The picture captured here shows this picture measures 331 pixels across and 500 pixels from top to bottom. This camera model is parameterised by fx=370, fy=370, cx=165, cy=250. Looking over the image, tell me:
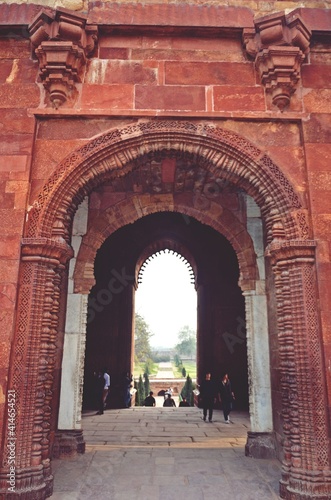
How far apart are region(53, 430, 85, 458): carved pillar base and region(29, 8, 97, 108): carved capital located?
4.65m

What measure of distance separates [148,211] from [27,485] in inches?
180

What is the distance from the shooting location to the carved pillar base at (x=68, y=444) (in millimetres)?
5375

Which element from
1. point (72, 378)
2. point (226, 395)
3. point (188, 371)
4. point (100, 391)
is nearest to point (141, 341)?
point (188, 371)

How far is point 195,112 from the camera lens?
4.59 meters

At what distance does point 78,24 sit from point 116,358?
8818 millimetres

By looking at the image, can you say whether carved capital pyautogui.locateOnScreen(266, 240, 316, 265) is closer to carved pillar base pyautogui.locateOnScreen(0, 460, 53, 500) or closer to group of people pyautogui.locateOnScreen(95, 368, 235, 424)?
carved pillar base pyautogui.locateOnScreen(0, 460, 53, 500)

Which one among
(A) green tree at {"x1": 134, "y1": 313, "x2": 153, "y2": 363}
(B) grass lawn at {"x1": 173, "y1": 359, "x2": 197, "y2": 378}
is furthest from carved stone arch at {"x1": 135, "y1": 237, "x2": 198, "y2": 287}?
(A) green tree at {"x1": 134, "y1": 313, "x2": 153, "y2": 363}

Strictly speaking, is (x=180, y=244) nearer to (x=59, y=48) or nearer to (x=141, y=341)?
(x=59, y=48)

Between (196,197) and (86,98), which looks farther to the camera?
(196,197)

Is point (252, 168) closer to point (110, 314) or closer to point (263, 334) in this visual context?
point (263, 334)

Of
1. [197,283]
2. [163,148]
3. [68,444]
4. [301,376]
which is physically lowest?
[68,444]

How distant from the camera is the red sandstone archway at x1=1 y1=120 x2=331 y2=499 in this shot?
146 inches

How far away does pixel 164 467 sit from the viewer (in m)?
4.88

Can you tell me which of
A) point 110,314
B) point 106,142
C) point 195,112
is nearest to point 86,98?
point 106,142
